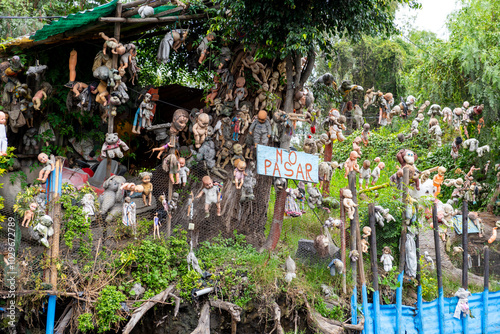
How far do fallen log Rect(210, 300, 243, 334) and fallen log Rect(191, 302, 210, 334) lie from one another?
12 cm

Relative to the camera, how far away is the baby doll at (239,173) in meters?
9.27

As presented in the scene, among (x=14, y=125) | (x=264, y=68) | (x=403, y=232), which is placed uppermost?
(x=264, y=68)

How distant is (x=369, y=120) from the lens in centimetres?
2078

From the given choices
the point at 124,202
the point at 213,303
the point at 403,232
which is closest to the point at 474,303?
the point at 403,232

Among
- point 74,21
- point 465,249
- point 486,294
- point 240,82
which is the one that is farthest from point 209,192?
point 486,294

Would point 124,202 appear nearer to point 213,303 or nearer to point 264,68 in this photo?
point 213,303

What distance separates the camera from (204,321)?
26.2 ft

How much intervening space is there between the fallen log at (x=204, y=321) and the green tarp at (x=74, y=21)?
5.57 metres

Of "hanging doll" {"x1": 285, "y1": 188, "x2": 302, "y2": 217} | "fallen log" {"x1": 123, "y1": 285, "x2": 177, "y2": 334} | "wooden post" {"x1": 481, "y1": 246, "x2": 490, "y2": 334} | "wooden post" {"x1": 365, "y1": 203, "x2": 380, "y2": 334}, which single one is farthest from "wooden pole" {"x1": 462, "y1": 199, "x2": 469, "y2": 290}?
"fallen log" {"x1": 123, "y1": 285, "x2": 177, "y2": 334}

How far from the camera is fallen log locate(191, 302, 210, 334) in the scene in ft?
25.7

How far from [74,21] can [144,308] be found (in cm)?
532

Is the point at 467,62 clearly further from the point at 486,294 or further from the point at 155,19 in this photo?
the point at 155,19

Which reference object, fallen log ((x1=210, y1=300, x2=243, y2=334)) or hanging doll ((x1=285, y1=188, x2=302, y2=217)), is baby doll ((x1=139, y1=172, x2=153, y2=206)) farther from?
hanging doll ((x1=285, y1=188, x2=302, y2=217))

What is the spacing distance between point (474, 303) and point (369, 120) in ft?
39.4
